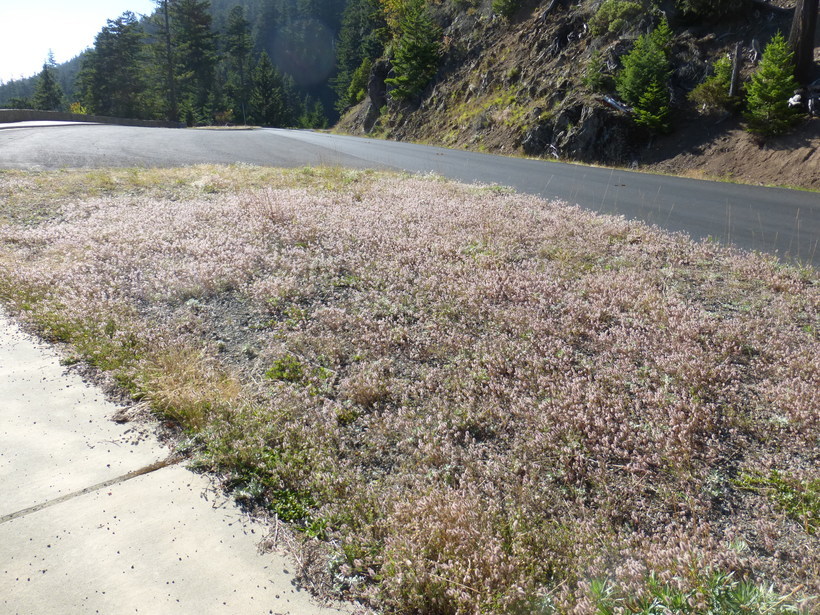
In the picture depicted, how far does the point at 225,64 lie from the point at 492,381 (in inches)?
5731

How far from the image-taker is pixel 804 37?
746 inches

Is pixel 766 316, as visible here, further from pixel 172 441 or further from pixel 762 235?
pixel 172 441

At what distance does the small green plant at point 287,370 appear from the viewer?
484cm

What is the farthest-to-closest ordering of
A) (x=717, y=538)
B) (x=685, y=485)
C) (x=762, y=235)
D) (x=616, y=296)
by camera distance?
(x=762, y=235)
(x=616, y=296)
(x=685, y=485)
(x=717, y=538)

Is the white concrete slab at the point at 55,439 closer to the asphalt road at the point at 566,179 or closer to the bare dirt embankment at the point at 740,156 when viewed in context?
the asphalt road at the point at 566,179

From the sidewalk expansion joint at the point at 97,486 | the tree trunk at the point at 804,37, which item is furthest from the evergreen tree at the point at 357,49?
the sidewalk expansion joint at the point at 97,486

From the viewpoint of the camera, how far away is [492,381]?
455 centimetres

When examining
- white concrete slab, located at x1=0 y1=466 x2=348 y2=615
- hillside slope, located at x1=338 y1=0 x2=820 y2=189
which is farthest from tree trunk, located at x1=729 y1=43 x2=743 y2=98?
white concrete slab, located at x1=0 y1=466 x2=348 y2=615

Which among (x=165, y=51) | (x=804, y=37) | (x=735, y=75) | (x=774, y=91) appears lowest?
(x=774, y=91)

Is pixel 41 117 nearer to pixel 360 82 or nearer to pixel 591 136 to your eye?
pixel 360 82

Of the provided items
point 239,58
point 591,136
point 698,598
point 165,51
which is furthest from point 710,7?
point 239,58

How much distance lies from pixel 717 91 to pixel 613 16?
9651 mm

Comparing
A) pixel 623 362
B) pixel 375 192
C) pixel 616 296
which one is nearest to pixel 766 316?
pixel 616 296

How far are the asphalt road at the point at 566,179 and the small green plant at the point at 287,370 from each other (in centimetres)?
725
